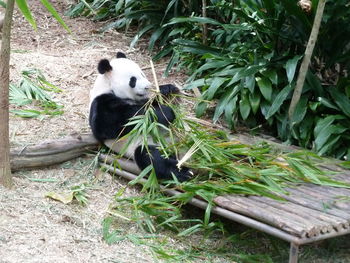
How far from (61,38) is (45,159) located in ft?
9.21

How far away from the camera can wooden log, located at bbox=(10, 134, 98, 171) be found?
4934 mm

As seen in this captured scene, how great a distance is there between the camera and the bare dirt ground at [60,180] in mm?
4035

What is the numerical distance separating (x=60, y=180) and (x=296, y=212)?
188 cm

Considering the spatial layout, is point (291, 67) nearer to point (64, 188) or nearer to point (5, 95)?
point (64, 188)

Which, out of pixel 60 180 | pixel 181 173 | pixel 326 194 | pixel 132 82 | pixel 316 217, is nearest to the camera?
pixel 316 217

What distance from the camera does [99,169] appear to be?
5.18 meters

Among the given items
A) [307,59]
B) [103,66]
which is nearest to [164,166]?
[103,66]

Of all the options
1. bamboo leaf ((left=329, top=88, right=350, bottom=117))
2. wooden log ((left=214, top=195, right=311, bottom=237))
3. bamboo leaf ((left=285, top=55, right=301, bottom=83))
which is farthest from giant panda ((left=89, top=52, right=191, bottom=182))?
bamboo leaf ((left=329, top=88, right=350, bottom=117))

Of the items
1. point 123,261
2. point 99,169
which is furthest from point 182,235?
point 99,169

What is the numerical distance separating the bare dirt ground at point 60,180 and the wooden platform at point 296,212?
65cm

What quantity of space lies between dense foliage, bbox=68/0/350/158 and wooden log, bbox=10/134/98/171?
1049 millimetres

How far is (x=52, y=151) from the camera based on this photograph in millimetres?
5102

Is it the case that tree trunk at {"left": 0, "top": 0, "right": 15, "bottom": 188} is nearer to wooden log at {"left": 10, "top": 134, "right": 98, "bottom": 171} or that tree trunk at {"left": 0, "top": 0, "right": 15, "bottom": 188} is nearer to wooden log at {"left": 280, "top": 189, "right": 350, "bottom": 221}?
wooden log at {"left": 10, "top": 134, "right": 98, "bottom": 171}

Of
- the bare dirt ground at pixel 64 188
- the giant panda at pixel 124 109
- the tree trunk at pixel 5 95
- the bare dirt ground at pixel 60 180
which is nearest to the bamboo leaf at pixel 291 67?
the giant panda at pixel 124 109
